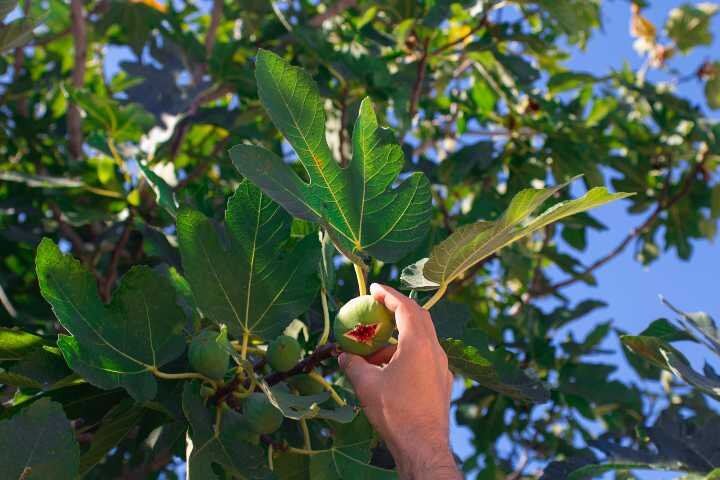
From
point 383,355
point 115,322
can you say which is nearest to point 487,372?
point 383,355

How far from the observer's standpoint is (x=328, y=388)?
5.04 feet

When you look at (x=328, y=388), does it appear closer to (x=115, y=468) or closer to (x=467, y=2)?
(x=115, y=468)

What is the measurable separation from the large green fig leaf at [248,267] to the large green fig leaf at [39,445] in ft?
0.94

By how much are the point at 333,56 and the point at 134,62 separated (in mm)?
820

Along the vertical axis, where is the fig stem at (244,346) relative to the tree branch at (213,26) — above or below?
above

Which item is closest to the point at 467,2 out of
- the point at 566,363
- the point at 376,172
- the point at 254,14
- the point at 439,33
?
the point at 439,33

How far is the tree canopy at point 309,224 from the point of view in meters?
1.43

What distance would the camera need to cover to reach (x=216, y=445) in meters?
1.49

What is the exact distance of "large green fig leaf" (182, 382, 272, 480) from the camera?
145 cm

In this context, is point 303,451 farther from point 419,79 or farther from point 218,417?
point 419,79

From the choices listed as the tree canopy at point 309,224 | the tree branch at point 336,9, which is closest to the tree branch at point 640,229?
the tree canopy at point 309,224

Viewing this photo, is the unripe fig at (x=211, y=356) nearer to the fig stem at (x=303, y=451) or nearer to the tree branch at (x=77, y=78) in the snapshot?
the fig stem at (x=303, y=451)

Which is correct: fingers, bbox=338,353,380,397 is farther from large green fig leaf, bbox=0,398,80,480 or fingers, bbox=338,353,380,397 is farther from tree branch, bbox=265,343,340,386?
large green fig leaf, bbox=0,398,80,480

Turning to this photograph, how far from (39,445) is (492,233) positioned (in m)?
0.68
